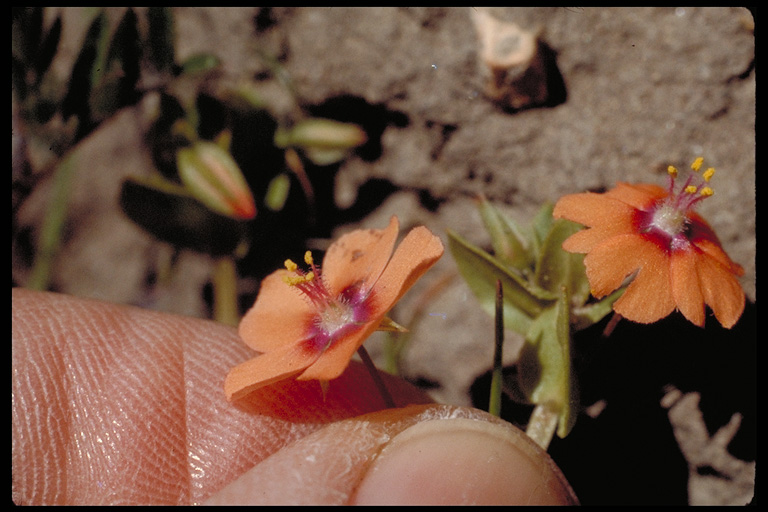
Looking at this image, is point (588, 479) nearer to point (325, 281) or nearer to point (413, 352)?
point (413, 352)

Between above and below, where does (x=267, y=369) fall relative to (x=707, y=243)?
below

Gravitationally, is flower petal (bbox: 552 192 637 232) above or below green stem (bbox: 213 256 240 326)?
above

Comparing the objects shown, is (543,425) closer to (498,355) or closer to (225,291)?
(498,355)

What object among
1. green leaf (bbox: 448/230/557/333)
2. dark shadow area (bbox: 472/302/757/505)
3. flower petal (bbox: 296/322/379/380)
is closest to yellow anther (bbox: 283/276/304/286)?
flower petal (bbox: 296/322/379/380)

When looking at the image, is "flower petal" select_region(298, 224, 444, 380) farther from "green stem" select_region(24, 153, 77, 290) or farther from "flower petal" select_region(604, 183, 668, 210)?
"green stem" select_region(24, 153, 77, 290)

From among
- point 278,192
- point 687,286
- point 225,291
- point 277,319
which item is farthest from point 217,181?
point 687,286

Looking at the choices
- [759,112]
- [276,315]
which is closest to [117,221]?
[276,315]
